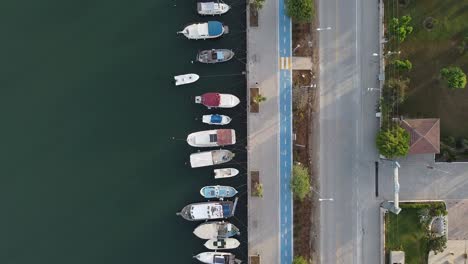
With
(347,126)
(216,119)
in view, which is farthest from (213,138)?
(347,126)

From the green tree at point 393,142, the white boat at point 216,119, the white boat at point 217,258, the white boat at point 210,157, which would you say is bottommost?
the white boat at point 217,258

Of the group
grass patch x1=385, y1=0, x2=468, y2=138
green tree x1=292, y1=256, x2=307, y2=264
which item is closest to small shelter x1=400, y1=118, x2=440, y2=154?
grass patch x1=385, y1=0, x2=468, y2=138

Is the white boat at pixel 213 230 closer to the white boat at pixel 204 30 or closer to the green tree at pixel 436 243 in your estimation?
the white boat at pixel 204 30

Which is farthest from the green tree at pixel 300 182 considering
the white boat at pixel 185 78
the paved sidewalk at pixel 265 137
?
the white boat at pixel 185 78

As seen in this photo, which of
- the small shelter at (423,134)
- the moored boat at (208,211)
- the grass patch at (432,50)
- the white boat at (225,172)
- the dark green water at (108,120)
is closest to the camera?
the small shelter at (423,134)

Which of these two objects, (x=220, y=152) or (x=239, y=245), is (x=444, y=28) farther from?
(x=239, y=245)

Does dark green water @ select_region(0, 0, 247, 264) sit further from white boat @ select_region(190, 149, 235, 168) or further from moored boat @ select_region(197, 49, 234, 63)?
white boat @ select_region(190, 149, 235, 168)

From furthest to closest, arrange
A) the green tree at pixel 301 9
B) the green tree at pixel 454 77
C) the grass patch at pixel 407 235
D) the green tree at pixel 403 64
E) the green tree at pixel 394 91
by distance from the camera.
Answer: the grass patch at pixel 407 235, the green tree at pixel 394 91, the green tree at pixel 403 64, the green tree at pixel 454 77, the green tree at pixel 301 9
